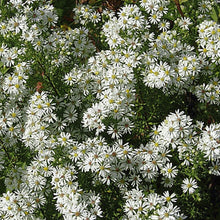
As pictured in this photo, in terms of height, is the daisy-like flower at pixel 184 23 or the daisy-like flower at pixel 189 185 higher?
the daisy-like flower at pixel 184 23

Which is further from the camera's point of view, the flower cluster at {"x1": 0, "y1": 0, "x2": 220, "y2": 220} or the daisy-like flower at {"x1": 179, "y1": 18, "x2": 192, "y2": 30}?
the daisy-like flower at {"x1": 179, "y1": 18, "x2": 192, "y2": 30}

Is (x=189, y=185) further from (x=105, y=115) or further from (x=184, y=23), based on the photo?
(x=184, y=23)

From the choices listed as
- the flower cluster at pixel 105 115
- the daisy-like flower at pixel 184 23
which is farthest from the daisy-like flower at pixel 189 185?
the daisy-like flower at pixel 184 23

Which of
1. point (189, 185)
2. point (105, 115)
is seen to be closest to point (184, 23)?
point (105, 115)

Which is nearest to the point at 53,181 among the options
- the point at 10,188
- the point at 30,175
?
the point at 30,175

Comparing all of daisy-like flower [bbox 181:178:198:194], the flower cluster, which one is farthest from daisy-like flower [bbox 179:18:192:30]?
daisy-like flower [bbox 181:178:198:194]

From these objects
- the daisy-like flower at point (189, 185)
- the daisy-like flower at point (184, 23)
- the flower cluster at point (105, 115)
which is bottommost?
the daisy-like flower at point (189, 185)

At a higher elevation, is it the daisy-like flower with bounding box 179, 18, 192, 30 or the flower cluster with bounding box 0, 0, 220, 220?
the daisy-like flower with bounding box 179, 18, 192, 30

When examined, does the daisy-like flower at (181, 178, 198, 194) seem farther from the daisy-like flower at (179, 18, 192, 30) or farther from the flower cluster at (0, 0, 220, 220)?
the daisy-like flower at (179, 18, 192, 30)

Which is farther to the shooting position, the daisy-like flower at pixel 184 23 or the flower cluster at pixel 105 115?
the daisy-like flower at pixel 184 23

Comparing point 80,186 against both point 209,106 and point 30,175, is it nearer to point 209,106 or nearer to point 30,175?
point 30,175

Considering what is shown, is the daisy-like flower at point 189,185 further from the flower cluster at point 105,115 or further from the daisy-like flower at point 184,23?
the daisy-like flower at point 184,23

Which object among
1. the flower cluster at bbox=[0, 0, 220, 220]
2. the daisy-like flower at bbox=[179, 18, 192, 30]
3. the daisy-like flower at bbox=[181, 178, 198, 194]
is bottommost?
the daisy-like flower at bbox=[181, 178, 198, 194]
